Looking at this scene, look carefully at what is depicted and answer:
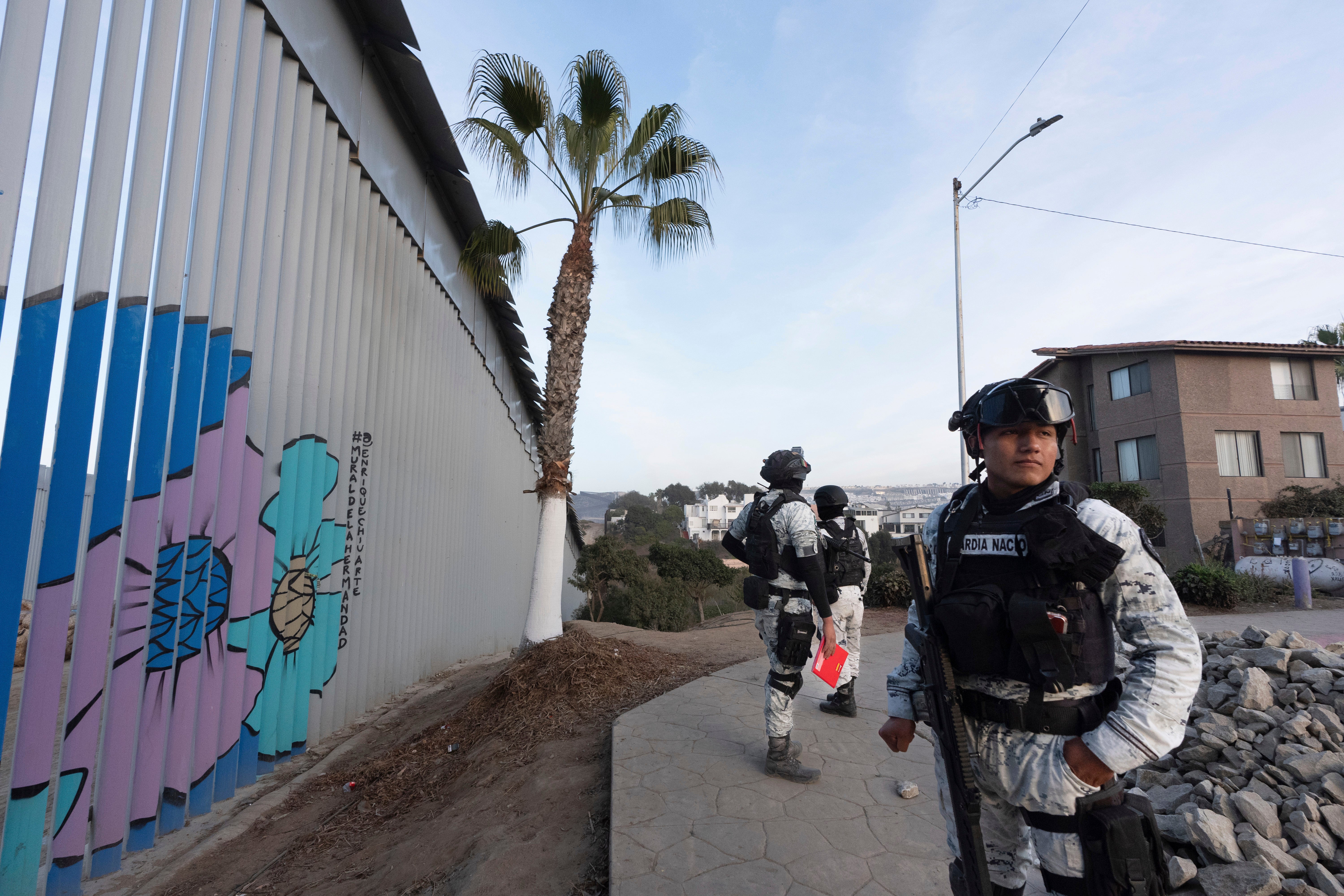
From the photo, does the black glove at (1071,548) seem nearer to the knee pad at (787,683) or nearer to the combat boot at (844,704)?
the knee pad at (787,683)

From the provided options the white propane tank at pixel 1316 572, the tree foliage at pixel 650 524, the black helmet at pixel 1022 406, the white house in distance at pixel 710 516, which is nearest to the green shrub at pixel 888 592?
the white propane tank at pixel 1316 572

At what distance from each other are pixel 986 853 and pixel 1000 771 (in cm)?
40

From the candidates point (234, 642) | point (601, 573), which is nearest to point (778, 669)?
point (234, 642)

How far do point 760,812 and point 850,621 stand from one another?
2.12 metres

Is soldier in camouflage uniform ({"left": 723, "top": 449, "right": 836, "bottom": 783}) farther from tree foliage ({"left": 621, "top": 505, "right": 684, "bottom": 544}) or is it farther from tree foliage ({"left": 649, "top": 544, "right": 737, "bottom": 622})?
tree foliage ({"left": 621, "top": 505, "right": 684, "bottom": 544})

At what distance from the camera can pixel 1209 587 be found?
11109 mm

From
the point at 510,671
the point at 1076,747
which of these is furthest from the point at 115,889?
the point at 1076,747

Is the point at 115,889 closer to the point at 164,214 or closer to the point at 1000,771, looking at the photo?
the point at 164,214

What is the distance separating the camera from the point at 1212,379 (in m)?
18.5

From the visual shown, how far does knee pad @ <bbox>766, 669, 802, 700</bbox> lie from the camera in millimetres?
3686

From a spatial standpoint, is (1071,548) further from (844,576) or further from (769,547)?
(844,576)

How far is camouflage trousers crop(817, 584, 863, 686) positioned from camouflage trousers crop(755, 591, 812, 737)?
3.76 feet

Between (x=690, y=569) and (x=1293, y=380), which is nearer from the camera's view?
(x=1293, y=380)

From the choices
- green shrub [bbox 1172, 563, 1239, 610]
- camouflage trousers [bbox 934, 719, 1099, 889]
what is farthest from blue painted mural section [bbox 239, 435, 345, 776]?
green shrub [bbox 1172, 563, 1239, 610]
